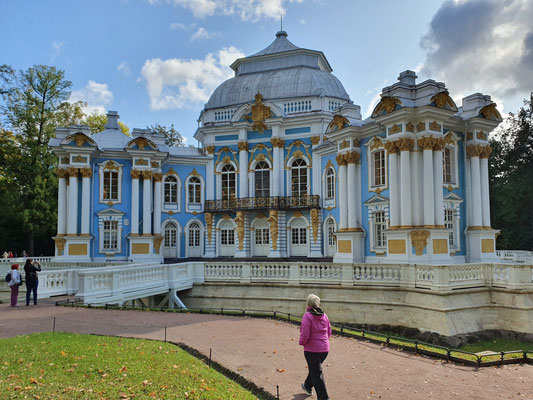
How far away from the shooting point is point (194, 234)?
93.5 feet

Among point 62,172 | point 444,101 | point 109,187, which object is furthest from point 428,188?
point 62,172

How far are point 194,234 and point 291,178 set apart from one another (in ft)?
22.7

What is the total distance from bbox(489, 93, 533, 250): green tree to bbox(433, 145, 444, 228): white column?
17.8 metres

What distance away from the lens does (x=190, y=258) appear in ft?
91.8

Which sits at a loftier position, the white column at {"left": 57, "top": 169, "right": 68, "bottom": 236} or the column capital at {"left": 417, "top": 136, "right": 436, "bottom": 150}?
the column capital at {"left": 417, "top": 136, "right": 436, "bottom": 150}

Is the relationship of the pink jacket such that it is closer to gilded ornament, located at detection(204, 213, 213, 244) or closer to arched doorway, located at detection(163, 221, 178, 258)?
gilded ornament, located at detection(204, 213, 213, 244)

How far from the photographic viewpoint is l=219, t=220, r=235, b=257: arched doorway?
92.1 feet

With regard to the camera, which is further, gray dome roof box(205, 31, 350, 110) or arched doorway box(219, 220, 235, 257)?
gray dome roof box(205, 31, 350, 110)

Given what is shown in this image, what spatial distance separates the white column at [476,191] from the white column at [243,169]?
13150 millimetres

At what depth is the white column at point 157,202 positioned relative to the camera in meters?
26.2

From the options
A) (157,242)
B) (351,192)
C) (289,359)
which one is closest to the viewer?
(289,359)

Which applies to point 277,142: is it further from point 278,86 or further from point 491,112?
point 491,112

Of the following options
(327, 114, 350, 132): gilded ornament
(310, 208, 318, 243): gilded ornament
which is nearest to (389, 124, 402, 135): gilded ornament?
(327, 114, 350, 132): gilded ornament

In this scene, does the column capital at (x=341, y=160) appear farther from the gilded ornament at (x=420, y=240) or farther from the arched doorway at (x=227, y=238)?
the arched doorway at (x=227, y=238)
